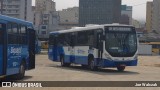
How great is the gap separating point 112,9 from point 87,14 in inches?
390

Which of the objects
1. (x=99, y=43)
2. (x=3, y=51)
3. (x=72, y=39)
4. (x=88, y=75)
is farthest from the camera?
(x=72, y=39)

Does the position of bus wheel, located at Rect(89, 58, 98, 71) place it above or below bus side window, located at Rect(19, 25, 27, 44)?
below

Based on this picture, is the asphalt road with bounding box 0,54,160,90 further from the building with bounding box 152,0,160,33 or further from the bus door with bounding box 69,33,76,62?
the building with bounding box 152,0,160,33

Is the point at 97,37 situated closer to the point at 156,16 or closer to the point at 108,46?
the point at 108,46

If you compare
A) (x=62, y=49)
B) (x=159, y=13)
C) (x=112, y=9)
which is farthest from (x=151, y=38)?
(x=62, y=49)

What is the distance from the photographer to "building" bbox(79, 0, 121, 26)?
501ft

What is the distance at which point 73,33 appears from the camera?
105ft

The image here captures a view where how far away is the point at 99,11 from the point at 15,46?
14295 centimetres

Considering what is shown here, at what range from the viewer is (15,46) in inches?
752

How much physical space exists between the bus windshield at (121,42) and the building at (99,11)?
400ft

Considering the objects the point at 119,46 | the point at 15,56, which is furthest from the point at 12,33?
the point at 119,46

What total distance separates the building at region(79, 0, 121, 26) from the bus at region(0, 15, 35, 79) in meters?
127

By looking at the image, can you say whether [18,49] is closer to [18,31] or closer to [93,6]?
[18,31]

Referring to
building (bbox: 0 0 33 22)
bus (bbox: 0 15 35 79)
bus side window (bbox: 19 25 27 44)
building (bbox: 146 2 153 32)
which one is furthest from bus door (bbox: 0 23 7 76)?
building (bbox: 146 2 153 32)
